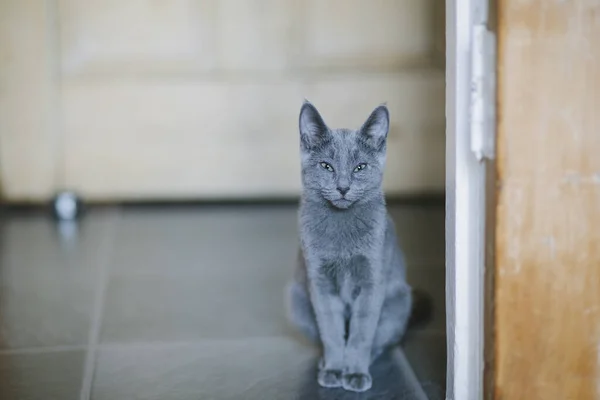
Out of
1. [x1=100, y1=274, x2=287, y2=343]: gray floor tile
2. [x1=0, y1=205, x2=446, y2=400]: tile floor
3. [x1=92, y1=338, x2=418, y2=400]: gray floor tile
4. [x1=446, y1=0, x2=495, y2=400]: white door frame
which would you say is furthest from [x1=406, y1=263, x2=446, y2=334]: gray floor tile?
[x1=446, y1=0, x2=495, y2=400]: white door frame

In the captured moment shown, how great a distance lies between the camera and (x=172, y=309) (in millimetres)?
1691

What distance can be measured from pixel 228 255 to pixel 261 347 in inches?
26.5

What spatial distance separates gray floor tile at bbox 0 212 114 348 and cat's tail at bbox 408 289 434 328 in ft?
2.08

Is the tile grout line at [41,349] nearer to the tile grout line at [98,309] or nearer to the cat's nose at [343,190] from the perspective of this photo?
the tile grout line at [98,309]

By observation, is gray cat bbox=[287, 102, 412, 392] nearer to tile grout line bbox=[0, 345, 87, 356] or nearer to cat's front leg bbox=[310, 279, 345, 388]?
cat's front leg bbox=[310, 279, 345, 388]

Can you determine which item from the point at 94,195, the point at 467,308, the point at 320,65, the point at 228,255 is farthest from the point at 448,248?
the point at 94,195

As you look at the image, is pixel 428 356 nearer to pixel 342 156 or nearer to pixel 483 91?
pixel 342 156

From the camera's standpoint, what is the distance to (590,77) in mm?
989

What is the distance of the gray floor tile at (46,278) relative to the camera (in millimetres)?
1553

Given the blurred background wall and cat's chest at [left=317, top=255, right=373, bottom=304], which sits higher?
the blurred background wall

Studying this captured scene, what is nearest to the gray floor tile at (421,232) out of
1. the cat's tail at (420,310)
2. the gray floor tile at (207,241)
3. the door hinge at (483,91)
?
the gray floor tile at (207,241)

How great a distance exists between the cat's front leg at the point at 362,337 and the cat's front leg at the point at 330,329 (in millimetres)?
13

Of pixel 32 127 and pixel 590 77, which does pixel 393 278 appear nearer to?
pixel 590 77

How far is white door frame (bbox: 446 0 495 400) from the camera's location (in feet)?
3.38
